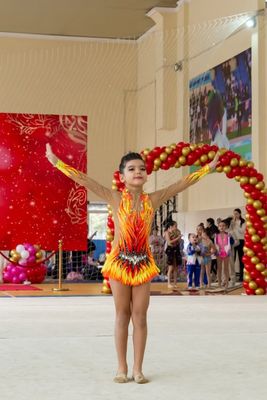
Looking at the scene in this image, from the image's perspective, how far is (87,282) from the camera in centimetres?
2052

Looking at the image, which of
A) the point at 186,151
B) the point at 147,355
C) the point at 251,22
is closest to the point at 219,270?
the point at 186,151

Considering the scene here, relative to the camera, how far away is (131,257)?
5461mm

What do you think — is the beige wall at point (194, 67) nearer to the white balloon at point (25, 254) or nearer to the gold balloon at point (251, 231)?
the gold balloon at point (251, 231)

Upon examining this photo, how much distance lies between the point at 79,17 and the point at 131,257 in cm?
2037

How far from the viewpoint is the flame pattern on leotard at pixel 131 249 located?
212 inches

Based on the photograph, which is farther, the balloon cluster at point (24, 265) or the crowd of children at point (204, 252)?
the balloon cluster at point (24, 265)

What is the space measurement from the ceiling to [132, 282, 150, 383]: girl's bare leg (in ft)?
61.7

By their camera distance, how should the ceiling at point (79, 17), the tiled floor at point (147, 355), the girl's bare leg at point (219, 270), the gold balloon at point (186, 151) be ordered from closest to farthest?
the tiled floor at point (147, 355) < the gold balloon at point (186, 151) < the girl's bare leg at point (219, 270) < the ceiling at point (79, 17)

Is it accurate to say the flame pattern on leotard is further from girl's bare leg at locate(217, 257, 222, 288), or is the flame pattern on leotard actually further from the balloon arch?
girl's bare leg at locate(217, 257, 222, 288)

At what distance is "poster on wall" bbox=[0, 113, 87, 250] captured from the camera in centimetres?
1953

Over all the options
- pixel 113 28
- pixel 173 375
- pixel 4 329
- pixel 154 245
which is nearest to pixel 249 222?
pixel 154 245

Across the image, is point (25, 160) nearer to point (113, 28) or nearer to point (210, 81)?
point (210, 81)

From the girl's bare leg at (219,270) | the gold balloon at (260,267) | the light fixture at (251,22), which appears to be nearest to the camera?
the gold balloon at (260,267)

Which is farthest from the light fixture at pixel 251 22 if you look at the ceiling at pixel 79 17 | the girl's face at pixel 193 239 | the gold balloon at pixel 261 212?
the gold balloon at pixel 261 212
